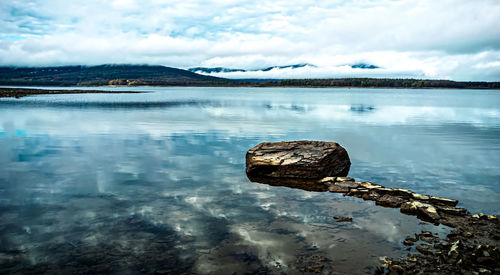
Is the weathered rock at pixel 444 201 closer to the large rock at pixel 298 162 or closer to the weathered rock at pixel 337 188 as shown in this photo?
the weathered rock at pixel 337 188

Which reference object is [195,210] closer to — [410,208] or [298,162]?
[298,162]

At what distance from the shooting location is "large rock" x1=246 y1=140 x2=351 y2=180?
56.1 feet

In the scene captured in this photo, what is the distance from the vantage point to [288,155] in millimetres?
18125

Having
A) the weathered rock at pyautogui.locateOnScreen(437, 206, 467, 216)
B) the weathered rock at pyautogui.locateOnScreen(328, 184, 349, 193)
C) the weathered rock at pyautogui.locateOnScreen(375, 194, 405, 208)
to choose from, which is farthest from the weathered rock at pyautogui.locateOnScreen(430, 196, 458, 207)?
the weathered rock at pyautogui.locateOnScreen(328, 184, 349, 193)

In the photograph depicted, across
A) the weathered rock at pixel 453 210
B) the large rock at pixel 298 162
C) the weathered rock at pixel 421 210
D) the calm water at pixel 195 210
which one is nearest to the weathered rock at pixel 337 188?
the calm water at pixel 195 210

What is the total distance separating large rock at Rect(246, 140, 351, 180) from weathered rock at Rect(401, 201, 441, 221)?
16.4 feet

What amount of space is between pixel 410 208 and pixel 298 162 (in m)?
5.99

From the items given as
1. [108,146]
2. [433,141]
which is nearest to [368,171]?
[433,141]

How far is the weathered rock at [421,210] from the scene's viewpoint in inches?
464

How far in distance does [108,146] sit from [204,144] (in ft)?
22.9

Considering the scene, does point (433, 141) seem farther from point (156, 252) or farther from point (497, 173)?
point (156, 252)

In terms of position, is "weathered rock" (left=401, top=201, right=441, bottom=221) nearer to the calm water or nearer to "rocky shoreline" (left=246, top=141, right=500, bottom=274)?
"rocky shoreline" (left=246, top=141, right=500, bottom=274)

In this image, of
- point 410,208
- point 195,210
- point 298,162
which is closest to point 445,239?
point 410,208

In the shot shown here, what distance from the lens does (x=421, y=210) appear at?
12180 mm
